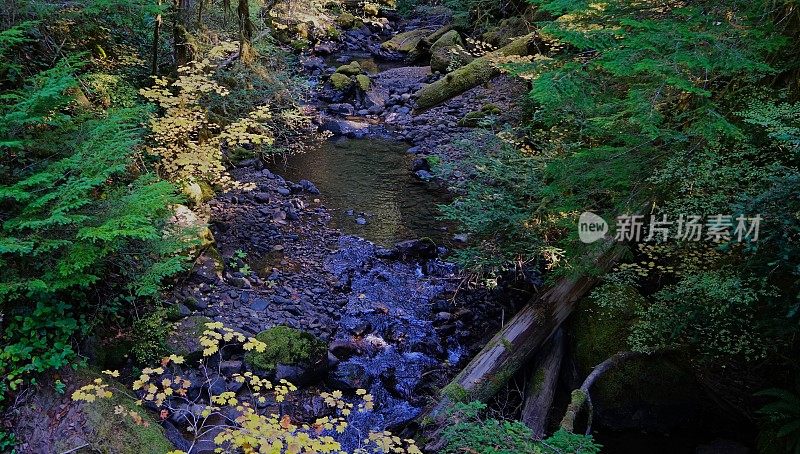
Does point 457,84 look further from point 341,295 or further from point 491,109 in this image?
point 341,295

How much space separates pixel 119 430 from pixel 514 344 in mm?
4176

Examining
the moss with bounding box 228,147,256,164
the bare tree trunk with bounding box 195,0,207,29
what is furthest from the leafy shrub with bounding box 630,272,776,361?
the moss with bounding box 228,147,256,164

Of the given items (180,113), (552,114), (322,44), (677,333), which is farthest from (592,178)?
(322,44)

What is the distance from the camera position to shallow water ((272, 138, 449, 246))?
29.8 ft

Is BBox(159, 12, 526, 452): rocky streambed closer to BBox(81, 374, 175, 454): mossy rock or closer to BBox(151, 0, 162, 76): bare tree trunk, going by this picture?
BBox(81, 374, 175, 454): mossy rock

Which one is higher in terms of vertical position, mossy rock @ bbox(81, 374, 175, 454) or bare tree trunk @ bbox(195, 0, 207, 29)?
bare tree trunk @ bbox(195, 0, 207, 29)

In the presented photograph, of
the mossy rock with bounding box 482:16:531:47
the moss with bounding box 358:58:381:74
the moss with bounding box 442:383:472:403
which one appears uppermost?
the mossy rock with bounding box 482:16:531:47

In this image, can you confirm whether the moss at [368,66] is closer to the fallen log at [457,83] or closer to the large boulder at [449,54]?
the large boulder at [449,54]

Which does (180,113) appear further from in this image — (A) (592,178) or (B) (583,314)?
(B) (583,314)

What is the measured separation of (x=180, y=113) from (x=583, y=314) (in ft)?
20.7

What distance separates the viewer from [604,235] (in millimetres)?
5273

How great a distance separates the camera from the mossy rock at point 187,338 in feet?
17.6

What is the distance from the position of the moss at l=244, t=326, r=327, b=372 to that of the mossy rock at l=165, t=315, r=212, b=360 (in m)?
0.57

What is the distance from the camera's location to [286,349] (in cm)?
568
